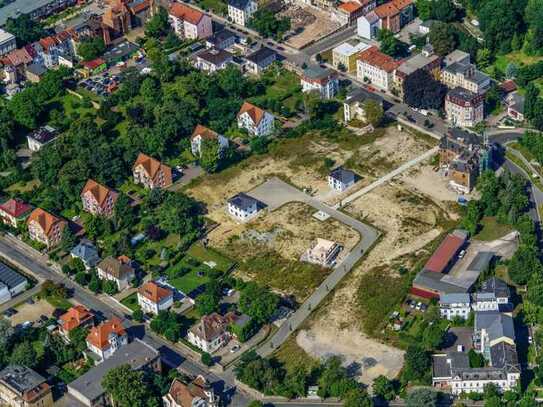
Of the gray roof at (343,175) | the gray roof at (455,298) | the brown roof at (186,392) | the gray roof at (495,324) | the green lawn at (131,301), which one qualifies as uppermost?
the brown roof at (186,392)

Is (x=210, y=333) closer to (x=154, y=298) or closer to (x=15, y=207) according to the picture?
(x=154, y=298)

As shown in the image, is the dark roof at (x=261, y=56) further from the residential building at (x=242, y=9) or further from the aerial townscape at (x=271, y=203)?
the residential building at (x=242, y=9)

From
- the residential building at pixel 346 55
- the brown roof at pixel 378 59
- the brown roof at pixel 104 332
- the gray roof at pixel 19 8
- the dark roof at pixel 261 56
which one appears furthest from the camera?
the gray roof at pixel 19 8

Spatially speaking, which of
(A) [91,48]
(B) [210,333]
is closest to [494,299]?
(B) [210,333]

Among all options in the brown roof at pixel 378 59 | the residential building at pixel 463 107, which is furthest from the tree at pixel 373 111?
the brown roof at pixel 378 59

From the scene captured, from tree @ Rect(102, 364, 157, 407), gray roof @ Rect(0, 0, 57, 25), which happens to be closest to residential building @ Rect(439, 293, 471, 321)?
tree @ Rect(102, 364, 157, 407)

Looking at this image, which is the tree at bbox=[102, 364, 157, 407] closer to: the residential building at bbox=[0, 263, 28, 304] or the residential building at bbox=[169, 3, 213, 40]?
the residential building at bbox=[0, 263, 28, 304]
